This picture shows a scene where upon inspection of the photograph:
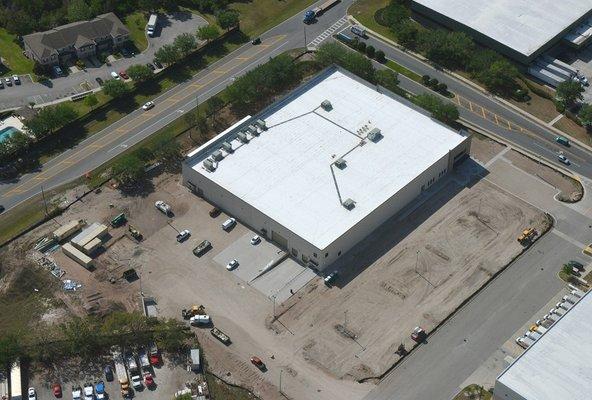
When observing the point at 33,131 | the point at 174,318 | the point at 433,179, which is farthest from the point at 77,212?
the point at 433,179

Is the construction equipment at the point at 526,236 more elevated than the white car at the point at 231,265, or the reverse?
the construction equipment at the point at 526,236

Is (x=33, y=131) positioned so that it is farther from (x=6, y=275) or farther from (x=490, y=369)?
(x=490, y=369)

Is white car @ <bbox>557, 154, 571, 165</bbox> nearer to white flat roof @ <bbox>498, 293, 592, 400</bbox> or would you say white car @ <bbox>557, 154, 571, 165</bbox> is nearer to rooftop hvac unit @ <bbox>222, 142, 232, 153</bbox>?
white flat roof @ <bbox>498, 293, 592, 400</bbox>

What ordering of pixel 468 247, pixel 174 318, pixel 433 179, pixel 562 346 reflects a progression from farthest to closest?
pixel 433 179 → pixel 468 247 → pixel 174 318 → pixel 562 346

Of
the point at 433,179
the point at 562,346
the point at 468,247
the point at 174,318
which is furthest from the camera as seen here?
the point at 433,179

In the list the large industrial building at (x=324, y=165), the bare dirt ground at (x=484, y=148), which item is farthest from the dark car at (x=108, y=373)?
the bare dirt ground at (x=484, y=148)

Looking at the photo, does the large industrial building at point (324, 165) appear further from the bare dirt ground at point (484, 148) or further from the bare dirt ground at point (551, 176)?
the bare dirt ground at point (551, 176)

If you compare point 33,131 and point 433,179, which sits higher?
point 433,179

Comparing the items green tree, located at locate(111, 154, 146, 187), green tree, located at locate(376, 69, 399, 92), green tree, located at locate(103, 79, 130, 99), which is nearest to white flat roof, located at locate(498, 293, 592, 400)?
green tree, located at locate(376, 69, 399, 92)
